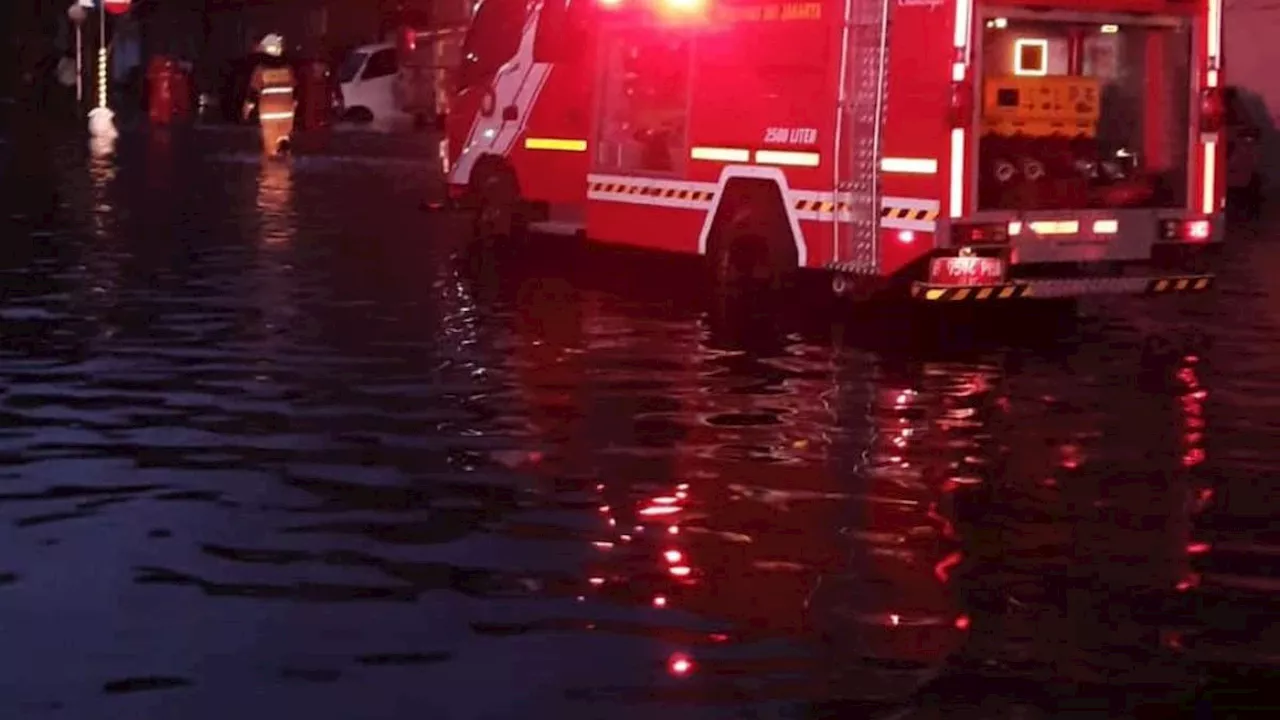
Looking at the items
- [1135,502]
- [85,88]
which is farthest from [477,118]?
[85,88]

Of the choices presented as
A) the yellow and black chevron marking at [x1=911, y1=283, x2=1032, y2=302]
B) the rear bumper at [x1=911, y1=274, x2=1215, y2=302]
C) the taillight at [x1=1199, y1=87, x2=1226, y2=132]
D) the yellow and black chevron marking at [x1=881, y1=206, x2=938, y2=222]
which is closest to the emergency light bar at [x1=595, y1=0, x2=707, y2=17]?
the yellow and black chevron marking at [x1=881, y1=206, x2=938, y2=222]

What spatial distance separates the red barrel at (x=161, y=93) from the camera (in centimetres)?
5031

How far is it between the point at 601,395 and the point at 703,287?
17.9ft

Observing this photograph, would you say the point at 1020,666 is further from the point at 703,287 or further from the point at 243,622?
the point at 703,287

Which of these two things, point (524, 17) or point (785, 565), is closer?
point (785, 565)

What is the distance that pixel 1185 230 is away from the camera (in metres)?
13.9

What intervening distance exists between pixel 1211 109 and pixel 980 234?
6.33 feet

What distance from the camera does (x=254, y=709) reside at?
19.6ft

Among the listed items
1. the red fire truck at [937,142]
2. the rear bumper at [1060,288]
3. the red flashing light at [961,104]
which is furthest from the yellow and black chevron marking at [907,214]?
the red flashing light at [961,104]

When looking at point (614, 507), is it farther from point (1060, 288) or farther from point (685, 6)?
point (685, 6)

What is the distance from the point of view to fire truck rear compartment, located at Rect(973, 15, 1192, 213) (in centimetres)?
1349

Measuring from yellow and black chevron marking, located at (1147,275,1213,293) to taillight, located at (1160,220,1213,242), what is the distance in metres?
0.23

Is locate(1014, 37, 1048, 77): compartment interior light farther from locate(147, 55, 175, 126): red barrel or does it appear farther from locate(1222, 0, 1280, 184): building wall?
locate(147, 55, 175, 126): red barrel

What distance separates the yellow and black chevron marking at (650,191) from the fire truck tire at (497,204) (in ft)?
6.24
